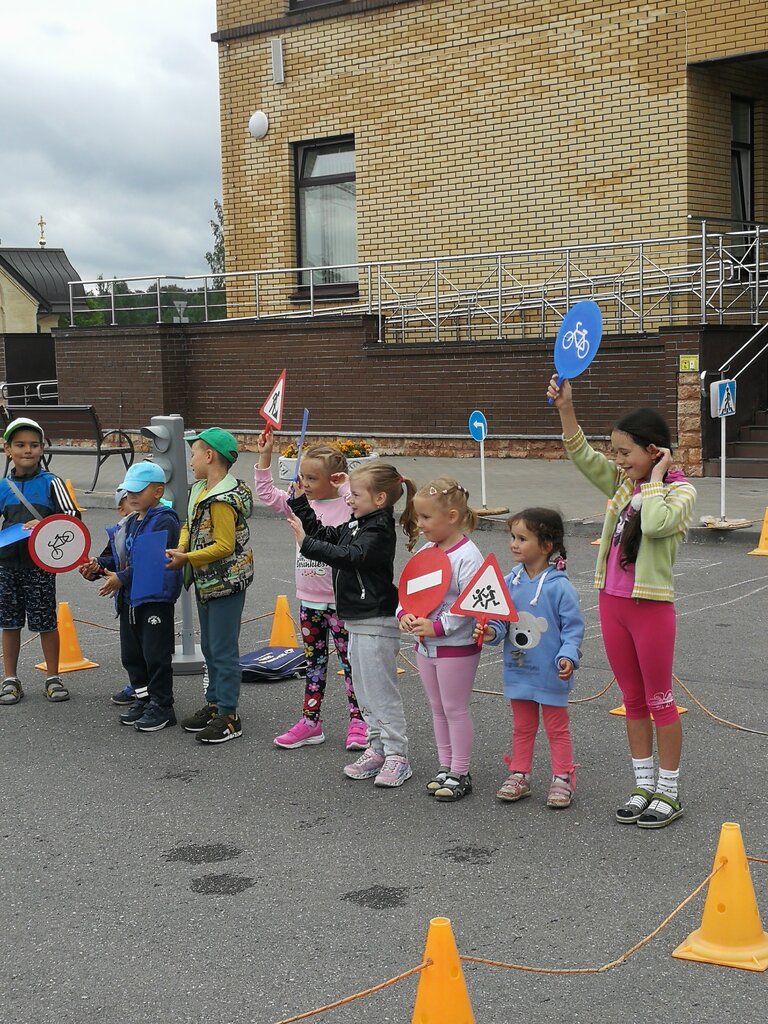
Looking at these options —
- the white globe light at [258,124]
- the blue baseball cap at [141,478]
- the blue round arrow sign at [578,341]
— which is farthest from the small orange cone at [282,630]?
the white globe light at [258,124]

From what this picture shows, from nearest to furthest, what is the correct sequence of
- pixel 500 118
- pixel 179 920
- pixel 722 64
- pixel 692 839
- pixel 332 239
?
pixel 179 920 < pixel 692 839 < pixel 722 64 < pixel 500 118 < pixel 332 239

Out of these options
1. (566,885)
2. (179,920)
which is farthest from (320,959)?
(566,885)

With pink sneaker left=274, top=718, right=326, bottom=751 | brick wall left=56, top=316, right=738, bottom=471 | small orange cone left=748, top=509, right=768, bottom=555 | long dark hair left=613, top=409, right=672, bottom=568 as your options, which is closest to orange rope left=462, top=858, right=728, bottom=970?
long dark hair left=613, top=409, right=672, bottom=568

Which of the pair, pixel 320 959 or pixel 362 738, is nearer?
pixel 320 959

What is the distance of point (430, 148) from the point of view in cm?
2117

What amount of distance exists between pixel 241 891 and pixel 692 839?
1798 millimetres

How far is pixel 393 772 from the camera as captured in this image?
19.2 feet

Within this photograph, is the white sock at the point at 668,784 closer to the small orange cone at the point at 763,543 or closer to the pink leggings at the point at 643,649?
the pink leggings at the point at 643,649

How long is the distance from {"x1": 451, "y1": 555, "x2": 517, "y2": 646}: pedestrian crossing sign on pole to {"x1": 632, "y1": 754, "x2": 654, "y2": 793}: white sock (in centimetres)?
79

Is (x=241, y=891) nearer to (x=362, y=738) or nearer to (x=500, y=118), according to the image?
(x=362, y=738)

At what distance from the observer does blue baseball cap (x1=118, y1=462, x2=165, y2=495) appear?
699 centimetres

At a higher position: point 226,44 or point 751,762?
point 226,44

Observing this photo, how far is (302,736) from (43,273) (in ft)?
103

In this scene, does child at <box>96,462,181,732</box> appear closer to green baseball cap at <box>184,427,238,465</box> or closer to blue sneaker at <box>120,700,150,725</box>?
blue sneaker at <box>120,700,150,725</box>
